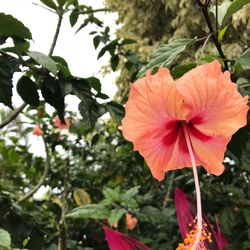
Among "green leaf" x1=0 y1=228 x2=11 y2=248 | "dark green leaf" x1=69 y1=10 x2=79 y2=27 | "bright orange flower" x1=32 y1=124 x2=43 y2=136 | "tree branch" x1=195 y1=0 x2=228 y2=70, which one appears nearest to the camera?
"tree branch" x1=195 y1=0 x2=228 y2=70

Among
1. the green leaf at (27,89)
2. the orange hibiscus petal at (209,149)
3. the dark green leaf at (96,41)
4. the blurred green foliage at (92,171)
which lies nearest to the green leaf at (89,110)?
the blurred green foliage at (92,171)

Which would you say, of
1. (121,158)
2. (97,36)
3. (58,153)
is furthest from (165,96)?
(58,153)

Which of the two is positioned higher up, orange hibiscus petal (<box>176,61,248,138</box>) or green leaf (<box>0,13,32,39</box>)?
green leaf (<box>0,13,32,39</box>)

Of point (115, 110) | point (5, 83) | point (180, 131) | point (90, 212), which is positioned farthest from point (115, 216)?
point (180, 131)

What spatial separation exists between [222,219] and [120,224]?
34cm

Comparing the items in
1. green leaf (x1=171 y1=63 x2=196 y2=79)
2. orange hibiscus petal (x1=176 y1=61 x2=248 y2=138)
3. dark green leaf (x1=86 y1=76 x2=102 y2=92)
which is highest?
dark green leaf (x1=86 y1=76 x2=102 y2=92)

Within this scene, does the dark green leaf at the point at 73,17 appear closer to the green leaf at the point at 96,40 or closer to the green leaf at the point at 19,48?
the green leaf at the point at 96,40

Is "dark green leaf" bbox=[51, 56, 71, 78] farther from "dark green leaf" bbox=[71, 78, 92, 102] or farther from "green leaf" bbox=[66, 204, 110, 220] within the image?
"green leaf" bbox=[66, 204, 110, 220]

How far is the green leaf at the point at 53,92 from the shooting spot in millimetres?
1050

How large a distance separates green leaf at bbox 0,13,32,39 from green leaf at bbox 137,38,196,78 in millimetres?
262

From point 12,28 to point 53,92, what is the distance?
0.19 m

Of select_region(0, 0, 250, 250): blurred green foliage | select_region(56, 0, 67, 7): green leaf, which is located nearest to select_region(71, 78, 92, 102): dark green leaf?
select_region(0, 0, 250, 250): blurred green foliage

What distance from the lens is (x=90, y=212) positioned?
1.25m

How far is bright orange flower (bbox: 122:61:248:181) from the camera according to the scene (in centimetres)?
62
